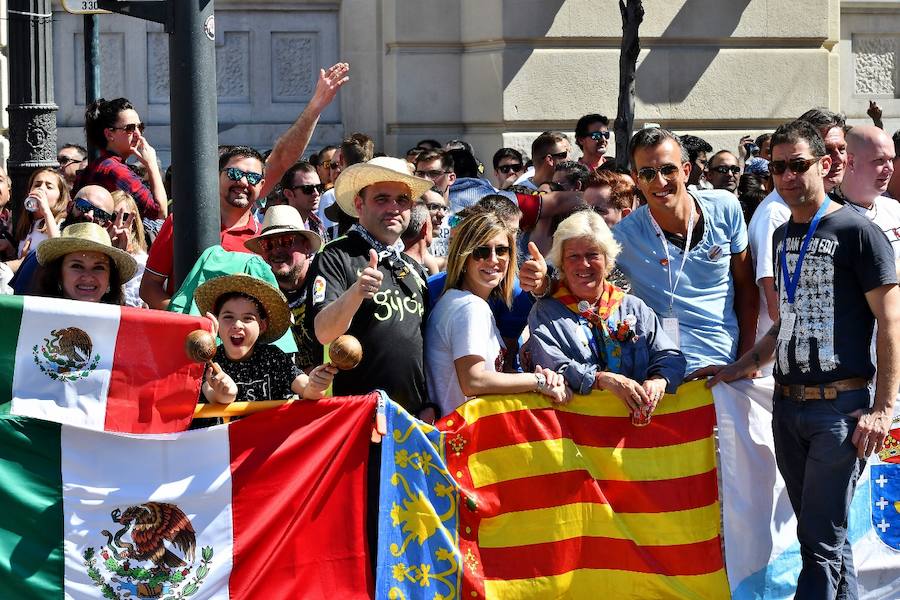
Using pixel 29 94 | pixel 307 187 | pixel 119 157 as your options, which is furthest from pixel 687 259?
pixel 29 94

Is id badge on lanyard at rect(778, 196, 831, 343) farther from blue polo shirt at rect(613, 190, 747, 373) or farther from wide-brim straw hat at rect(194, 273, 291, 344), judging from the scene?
wide-brim straw hat at rect(194, 273, 291, 344)

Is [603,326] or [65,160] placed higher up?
[65,160]

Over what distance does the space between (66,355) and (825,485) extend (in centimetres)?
316

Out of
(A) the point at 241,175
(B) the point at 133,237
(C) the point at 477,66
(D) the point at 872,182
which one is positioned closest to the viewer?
(A) the point at 241,175

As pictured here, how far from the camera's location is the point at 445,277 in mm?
6242

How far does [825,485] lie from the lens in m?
5.65

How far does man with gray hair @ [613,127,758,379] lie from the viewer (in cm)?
643

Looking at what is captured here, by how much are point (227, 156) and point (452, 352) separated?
6.46ft

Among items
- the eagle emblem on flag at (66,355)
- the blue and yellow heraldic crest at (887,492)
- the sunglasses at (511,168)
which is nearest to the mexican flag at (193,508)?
the eagle emblem on flag at (66,355)

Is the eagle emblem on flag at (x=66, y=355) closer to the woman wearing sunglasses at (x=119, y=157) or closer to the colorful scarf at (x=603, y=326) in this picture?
the colorful scarf at (x=603, y=326)

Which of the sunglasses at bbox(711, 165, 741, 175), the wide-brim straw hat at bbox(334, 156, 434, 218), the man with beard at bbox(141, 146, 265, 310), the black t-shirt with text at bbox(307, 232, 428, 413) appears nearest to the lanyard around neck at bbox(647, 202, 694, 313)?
the wide-brim straw hat at bbox(334, 156, 434, 218)

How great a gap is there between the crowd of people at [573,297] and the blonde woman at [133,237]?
0.11ft

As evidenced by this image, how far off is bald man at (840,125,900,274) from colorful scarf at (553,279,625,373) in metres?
1.86

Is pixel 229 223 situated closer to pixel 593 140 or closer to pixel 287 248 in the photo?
pixel 287 248
